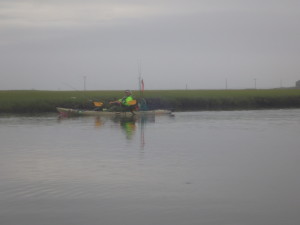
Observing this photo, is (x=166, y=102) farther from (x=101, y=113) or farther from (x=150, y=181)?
(x=150, y=181)

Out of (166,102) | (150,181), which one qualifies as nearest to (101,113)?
(166,102)

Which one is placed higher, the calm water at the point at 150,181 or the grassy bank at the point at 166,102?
the grassy bank at the point at 166,102

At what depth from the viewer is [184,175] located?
12344 mm

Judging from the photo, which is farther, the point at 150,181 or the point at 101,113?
the point at 101,113

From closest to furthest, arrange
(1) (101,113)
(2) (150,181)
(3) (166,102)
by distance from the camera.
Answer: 1. (2) (150,181)
2. (1) (101,113)
3. (3) (166,102)

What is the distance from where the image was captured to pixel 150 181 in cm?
1160

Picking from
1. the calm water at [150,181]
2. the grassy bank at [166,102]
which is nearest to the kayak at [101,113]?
the grassy bank at [166,102]

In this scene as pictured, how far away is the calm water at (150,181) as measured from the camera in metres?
8.86

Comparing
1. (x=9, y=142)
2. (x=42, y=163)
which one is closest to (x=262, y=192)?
(x=42, y=163)

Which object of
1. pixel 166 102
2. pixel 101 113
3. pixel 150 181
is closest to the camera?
pixel 150 181

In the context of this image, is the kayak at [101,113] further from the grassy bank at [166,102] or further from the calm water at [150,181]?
the calm water at [150,181]

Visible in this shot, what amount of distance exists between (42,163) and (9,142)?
20.5 ft

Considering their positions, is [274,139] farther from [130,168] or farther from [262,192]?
[262,192]

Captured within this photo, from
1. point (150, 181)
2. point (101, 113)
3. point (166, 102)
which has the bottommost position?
point (150, 181)
